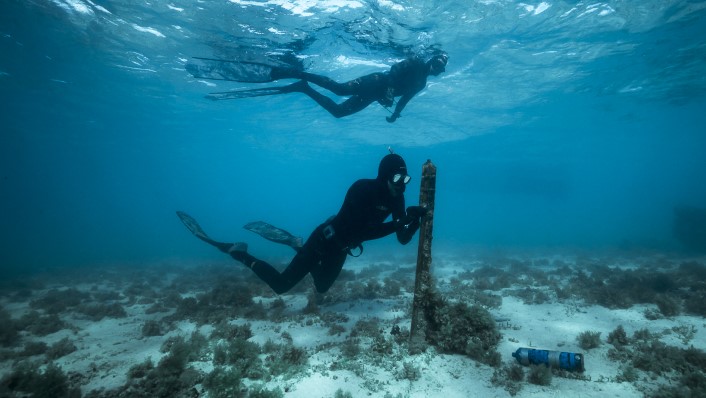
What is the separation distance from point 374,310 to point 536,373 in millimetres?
4794

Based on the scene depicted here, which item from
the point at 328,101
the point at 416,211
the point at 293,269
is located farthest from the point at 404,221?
the point at 328,101

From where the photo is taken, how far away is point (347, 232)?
252 inches

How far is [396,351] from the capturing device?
5785mm

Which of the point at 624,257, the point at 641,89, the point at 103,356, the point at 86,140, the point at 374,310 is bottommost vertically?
the point at 103,356

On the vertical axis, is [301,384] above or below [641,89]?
below

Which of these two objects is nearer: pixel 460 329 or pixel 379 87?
pixel 460 329

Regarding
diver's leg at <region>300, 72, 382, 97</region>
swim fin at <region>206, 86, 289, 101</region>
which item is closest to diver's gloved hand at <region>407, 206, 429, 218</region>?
diver's leg at <region>300, 72, 382, 97</region>

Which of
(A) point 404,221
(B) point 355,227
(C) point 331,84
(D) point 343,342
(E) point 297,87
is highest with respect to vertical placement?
(C) point 331,84

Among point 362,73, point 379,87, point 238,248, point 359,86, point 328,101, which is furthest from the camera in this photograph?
point 362,73

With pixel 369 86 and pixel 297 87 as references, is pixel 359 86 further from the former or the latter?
pixel 297 87

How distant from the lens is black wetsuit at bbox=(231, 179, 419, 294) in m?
5.90

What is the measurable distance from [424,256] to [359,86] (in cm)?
780

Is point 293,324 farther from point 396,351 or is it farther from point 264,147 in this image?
point 264,147

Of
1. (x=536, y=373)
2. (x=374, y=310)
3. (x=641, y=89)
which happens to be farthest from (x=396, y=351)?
(x=641, y=89)
